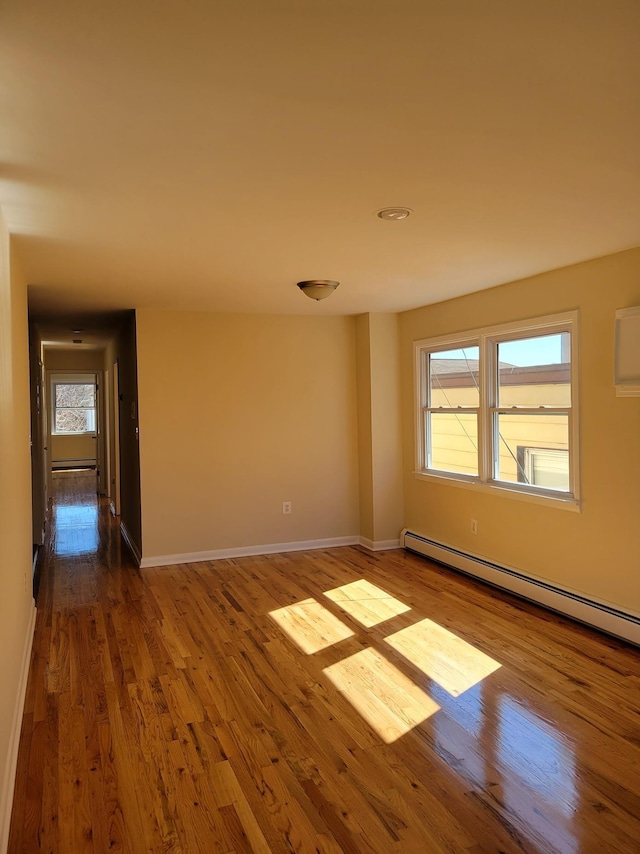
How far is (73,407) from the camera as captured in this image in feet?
48.7

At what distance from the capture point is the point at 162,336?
5816mm

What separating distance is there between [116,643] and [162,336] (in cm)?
288

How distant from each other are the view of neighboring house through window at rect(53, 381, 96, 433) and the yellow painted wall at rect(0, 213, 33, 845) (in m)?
11.4

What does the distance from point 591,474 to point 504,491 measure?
34.9 inches

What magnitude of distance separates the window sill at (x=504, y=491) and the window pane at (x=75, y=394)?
10947mm

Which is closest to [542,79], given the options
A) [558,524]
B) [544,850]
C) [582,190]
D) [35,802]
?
[582,190]

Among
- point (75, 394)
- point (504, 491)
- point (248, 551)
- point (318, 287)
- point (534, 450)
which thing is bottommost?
point (248, 551)

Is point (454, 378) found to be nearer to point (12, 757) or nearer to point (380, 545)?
point (380, 545)

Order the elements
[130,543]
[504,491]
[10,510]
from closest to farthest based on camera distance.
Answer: [10,510] < [504,491] < [130,543]

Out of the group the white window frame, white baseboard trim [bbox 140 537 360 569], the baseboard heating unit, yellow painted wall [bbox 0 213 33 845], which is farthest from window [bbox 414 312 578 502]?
the white window frame

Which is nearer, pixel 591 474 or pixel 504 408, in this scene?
pixel 591 474

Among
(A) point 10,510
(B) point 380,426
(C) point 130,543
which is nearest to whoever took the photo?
(A) point 10,510

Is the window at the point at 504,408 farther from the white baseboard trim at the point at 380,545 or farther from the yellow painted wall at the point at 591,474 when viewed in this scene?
the white baseboard trim at the point at 380,545

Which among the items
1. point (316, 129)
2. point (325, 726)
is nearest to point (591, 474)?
point (325, 726)
